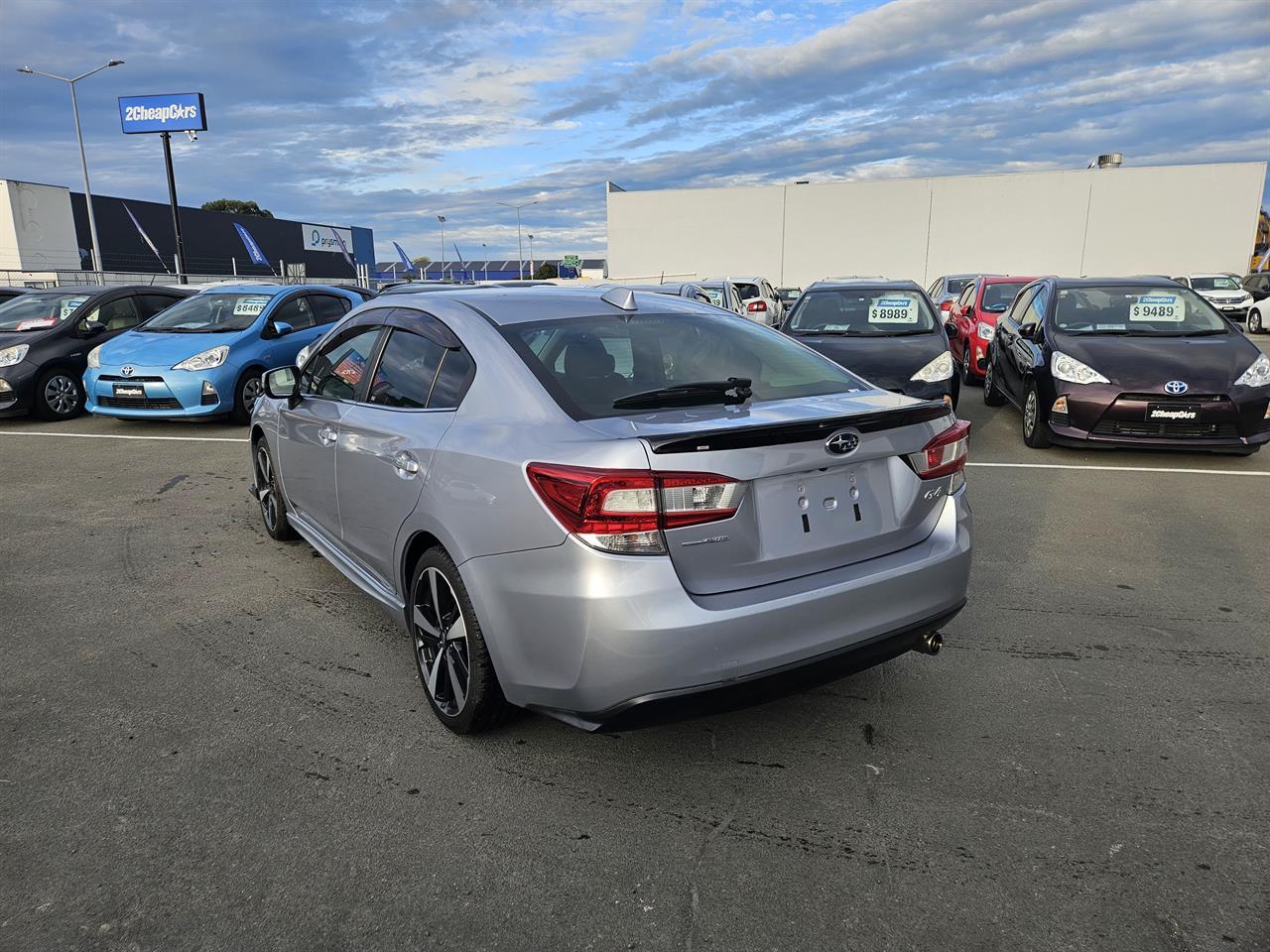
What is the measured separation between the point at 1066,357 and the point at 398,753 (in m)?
6.95

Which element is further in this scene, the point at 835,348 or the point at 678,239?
the point at 678,239

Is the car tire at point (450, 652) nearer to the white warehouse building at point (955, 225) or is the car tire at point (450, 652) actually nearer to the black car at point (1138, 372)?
the black car at point (1138, 372)

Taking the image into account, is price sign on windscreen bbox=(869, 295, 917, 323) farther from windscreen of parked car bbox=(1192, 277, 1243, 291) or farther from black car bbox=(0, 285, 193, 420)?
windscreen of parked car bbox=(1192, 277, 1243, 291)

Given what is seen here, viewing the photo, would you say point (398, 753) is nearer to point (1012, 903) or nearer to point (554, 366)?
point (554, 366)

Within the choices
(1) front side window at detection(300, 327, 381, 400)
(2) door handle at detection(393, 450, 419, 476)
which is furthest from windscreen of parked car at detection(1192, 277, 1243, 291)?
(2) door handle at detection(393, 450, 419, 476)

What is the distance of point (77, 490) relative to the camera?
694cm

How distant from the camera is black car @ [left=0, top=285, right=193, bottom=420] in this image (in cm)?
1027

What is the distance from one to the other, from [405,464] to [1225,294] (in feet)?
101

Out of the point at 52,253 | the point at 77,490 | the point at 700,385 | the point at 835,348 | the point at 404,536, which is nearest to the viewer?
the point at 700,385

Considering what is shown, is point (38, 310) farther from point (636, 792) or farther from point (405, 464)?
point (636, 792)

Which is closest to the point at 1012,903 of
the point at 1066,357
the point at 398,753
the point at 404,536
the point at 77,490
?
the point at 398,753

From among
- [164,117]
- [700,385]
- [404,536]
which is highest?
[164,117]

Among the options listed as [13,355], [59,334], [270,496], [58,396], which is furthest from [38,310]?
[270,496]

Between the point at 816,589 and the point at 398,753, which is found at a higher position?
the point at 816,589
